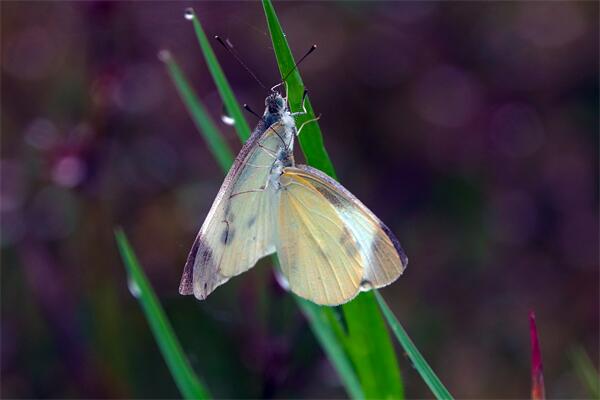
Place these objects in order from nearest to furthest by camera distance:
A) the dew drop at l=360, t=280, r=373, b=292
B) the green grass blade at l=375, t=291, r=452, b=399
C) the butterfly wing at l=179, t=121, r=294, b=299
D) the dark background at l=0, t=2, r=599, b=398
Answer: the green grass blade at l=375, t=291, r=452, b=399
the dew drop at l=360, t=280, r=373, b=292
the butterfly wing at l=179, t=121, r=294, b=299
the dark background at l=0, t=2, r=599, b=398

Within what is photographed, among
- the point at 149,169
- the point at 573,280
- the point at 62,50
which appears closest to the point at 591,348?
the point at 573,280

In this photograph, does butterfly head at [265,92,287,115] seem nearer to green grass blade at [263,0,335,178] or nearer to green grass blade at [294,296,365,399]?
green grass blade at [263,0,335,178]

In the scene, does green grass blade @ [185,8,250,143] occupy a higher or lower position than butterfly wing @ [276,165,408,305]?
higher

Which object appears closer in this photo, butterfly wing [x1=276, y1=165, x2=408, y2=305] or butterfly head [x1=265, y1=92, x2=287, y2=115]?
butterfly wing [x1=276, y1=165, x2=408, y2=305]

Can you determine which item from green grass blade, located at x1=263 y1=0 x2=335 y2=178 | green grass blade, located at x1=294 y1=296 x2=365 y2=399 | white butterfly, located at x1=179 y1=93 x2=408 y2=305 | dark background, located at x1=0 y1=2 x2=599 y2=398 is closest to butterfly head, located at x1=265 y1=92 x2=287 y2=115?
white butterfly, located at x1=179 y1=93 x2=408 y2=305

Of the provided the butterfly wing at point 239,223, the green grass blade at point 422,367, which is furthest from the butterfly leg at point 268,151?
the green grass blade at point 422,367

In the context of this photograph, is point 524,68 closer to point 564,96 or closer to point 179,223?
point 564,96

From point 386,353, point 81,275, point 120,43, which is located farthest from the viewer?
point 120,43
